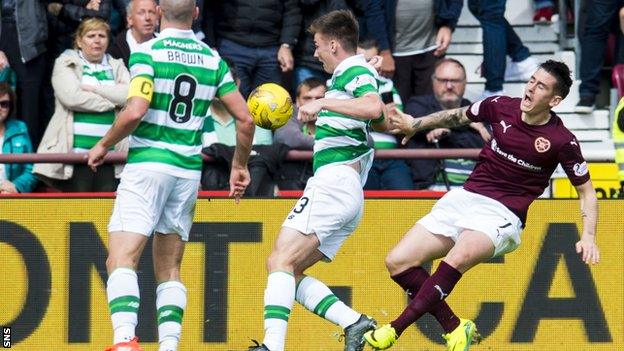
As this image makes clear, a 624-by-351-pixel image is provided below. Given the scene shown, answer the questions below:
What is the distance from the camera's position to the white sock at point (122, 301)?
30.3 feet

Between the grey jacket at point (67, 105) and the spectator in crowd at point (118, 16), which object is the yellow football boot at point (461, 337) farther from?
the spectator in crowd at point (118, 16)

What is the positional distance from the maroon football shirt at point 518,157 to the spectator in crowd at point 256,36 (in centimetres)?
311

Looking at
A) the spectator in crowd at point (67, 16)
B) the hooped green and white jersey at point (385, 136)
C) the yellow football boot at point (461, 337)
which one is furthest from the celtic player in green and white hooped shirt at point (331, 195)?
the spectator in crowd at point (67, 16)

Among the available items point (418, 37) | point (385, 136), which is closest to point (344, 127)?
A: point (385, 136)

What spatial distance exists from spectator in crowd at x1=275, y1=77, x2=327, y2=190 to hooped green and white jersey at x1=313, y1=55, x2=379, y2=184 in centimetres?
193

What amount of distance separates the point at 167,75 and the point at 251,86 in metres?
3.59

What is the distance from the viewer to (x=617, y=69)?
45.1 feet

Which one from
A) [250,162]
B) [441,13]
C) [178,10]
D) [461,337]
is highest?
[441,13]

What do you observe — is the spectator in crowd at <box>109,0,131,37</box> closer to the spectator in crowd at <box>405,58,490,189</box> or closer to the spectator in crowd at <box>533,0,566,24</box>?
the spectator in crowd at <box>405,58,490,189</box>

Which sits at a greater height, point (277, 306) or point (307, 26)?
point (307, 26)

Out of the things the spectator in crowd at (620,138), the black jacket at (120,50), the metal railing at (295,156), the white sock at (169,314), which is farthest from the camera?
the black jacket at (120,50)

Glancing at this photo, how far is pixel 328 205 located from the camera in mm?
9602

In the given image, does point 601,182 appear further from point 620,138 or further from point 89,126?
point 89,126

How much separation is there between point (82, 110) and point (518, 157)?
3732 millimetres
